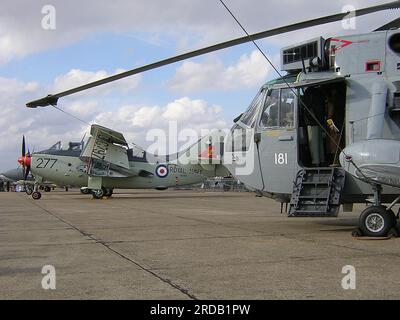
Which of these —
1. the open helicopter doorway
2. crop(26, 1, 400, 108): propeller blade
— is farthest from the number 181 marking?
crop(26, 1, 400, 108): propeller blade

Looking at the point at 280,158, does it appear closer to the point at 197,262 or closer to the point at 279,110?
the point at 279,110

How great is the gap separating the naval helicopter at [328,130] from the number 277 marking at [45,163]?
2104cm

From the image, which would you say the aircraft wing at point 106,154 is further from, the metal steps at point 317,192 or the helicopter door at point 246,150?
the metal steps at point 317,192

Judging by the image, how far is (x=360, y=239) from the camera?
873 cm

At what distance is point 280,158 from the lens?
10164 mm

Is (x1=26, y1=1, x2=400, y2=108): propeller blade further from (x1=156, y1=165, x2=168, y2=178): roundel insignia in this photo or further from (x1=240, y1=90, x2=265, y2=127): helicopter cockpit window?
(x1=156, y1=165, x2=168, y2=178): roundel insignia

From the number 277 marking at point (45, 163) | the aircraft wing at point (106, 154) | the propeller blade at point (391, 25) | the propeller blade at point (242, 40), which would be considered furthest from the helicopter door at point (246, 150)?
the number 277 marking at point (45, 163)

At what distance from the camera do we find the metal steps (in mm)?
9141

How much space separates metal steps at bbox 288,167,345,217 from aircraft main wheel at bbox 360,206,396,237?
0.55 m

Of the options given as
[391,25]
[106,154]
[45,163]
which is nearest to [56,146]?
[45,163]

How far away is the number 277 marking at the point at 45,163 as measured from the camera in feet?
97.6
